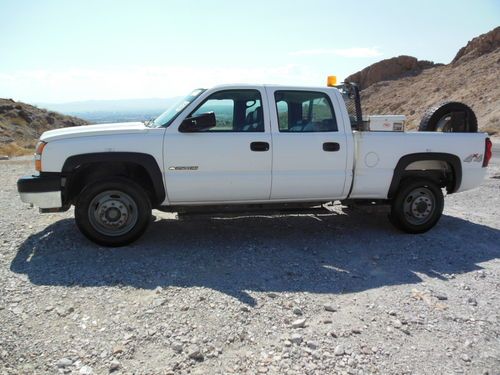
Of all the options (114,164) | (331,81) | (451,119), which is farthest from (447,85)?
(114,164)

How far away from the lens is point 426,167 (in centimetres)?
635

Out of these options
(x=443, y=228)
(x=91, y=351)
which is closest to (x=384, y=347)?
(x=91, y=351)

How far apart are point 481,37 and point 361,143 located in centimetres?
5303

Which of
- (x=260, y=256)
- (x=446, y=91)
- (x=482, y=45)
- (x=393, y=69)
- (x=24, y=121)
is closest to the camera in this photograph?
(x=260, y=256)

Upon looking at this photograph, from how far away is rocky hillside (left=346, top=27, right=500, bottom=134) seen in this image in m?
33.6

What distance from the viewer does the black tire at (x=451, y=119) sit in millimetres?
6691

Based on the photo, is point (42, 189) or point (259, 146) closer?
point (42, 189)

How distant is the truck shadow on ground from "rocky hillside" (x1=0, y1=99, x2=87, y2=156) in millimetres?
34219

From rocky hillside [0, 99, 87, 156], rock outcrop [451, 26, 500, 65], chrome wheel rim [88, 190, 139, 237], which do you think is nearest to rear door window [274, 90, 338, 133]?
chrome wheel rim [88, 190, 139, 237]

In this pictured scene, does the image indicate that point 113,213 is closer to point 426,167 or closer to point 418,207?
point 418,207

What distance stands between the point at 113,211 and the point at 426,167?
164 inches

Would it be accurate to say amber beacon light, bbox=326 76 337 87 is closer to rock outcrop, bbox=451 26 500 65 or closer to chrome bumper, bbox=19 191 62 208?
chrome bumper, bbox=19 191 62 208

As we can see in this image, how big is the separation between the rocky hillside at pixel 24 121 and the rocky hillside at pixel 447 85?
32.5 meters

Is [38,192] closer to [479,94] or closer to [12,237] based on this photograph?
[12,237]
